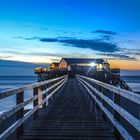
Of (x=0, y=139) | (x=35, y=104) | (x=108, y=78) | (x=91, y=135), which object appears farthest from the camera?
(x=108, y=78)

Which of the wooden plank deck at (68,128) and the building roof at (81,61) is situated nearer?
the wooden plank deck at (68,128)

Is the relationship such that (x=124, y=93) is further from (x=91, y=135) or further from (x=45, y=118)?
(x=45, y=118)

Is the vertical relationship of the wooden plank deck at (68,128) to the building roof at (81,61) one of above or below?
below

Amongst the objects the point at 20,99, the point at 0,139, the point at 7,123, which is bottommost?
the point at 7,123

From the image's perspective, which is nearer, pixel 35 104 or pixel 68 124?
pixel 68 124

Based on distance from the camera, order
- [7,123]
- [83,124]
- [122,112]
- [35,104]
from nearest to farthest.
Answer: [122,112]
[83,124]
[35,104]
[7,123]

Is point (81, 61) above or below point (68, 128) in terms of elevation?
above

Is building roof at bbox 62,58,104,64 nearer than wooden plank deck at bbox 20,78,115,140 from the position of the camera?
No

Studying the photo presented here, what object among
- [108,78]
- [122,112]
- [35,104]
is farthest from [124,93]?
[108,78]

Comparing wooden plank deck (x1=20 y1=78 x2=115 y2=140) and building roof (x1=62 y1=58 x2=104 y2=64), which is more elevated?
building roof (x1=62 y1=58 x2=104 y2=64)

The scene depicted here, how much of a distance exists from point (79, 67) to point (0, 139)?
8464 cm

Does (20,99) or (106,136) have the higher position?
(20,99)

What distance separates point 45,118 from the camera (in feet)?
34.6

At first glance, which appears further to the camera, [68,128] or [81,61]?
[81,61]
